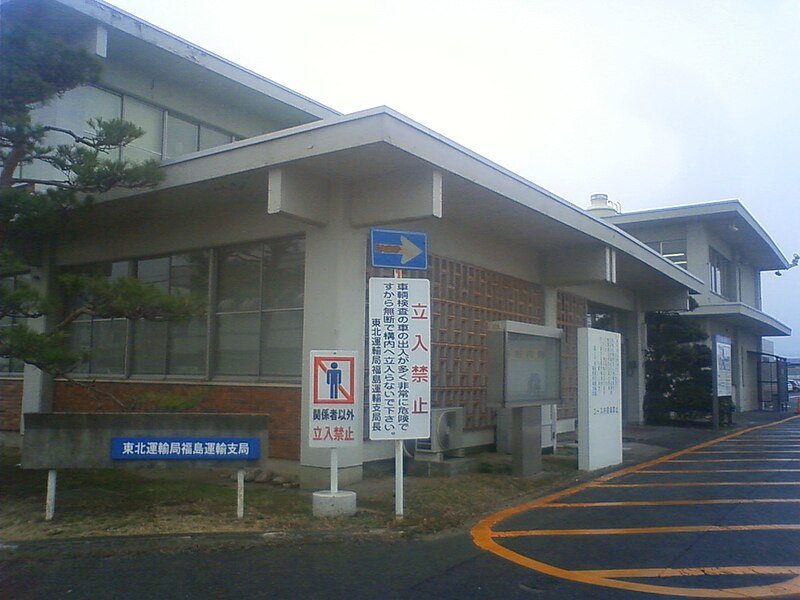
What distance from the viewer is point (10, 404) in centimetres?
1500

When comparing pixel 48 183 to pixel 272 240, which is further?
pixel 272 240

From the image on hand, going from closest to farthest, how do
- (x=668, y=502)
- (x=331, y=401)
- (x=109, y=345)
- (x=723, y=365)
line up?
(x=331, y=401), (x=668, y=502), (x=109, y=345), (x=723, y=365)

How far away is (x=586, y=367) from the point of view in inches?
480

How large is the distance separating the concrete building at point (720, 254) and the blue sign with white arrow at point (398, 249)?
733 inches

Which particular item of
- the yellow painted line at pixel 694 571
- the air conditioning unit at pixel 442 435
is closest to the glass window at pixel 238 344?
the air conditioning unit at pixel 442 435

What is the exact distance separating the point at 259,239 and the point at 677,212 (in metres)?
20.9

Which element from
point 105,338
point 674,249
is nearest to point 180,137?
point 105,338

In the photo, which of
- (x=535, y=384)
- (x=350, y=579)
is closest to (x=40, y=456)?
(x=350, y=579)

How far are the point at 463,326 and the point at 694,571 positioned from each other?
24.3 feet

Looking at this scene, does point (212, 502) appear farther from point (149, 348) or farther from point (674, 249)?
point (674, 249)

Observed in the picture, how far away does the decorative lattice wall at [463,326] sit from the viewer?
12750mm

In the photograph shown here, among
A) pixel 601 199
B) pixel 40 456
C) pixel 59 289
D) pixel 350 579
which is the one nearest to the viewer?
pixel 350 579

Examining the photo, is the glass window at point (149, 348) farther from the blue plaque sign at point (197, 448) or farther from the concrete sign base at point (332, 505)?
the concrete sign base at point (332, 505)

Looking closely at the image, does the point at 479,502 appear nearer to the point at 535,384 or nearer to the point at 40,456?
the point at 535,384
